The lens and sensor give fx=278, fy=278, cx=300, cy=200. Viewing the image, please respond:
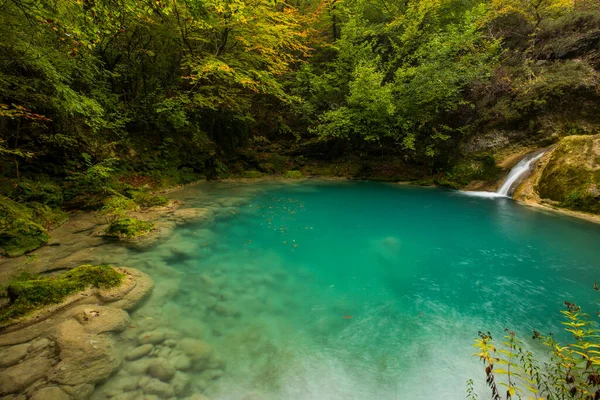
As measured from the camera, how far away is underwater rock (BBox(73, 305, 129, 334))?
3.38 m

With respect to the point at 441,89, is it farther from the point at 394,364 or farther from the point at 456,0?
the point at 394,364

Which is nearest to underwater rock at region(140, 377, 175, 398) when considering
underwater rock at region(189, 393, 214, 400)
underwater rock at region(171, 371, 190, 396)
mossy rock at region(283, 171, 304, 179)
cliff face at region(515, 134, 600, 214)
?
underwater rock at region(171, 371, 190, 396)

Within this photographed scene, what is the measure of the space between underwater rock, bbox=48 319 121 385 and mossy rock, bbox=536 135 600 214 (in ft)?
41.6

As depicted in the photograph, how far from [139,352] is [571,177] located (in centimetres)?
1275

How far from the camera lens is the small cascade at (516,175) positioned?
1123cm

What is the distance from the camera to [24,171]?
6.86 m

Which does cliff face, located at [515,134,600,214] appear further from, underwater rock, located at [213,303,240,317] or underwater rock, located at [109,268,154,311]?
underwater rock, located at [109,268,154,311]

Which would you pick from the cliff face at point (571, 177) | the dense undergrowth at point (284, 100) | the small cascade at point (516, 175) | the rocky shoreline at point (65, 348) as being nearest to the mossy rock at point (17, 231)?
the dense undergrowth at point (284, 100)

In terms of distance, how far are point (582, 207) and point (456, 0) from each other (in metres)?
14.4

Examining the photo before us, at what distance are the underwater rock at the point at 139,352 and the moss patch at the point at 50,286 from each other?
1378 millimetres

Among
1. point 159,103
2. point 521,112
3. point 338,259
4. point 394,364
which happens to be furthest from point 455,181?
point 159,103

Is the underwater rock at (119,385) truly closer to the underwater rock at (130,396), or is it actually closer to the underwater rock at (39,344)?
the underwater rock at (130,396)

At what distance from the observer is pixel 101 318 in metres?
3.52

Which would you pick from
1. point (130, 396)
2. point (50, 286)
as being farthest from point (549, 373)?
point (50, 286)
